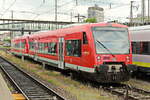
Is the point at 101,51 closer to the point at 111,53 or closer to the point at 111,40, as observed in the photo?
the point at 111,53

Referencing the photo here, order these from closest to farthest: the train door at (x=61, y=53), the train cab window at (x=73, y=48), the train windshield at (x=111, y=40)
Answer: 1. the train windshield at (x=111, y=40)
2. the train cab window at (x=73, y=48)
3. the train door at (x=61, y=53)

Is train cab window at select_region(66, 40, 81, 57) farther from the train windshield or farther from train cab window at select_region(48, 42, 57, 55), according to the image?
train cab window at select_region(48, 42, 57, 55)


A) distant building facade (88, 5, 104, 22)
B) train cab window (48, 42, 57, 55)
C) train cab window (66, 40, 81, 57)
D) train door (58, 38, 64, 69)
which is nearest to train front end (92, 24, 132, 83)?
train cab window (66, 40, 81, 57)

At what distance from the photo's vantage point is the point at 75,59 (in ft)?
50.0

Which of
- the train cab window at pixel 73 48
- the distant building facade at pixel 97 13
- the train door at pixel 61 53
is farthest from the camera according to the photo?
the distant building facade at pixel 97 13

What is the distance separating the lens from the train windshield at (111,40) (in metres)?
13.3

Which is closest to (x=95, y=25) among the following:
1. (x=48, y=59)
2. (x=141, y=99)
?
(x=141, y=99)

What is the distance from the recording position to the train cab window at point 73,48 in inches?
584

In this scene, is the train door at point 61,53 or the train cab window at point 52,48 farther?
the train cab window at point 52,48

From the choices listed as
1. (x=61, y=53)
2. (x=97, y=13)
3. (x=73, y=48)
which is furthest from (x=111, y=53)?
(x=97, y=13)

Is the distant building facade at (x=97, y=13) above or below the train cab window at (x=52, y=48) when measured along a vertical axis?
above

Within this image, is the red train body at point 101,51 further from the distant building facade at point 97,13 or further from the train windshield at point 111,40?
the distant building facade at point 97,13

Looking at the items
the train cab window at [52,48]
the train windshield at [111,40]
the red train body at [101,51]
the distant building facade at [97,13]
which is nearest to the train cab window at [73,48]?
the red train body at [101,51]

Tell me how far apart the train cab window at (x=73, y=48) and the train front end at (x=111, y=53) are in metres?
1.61
